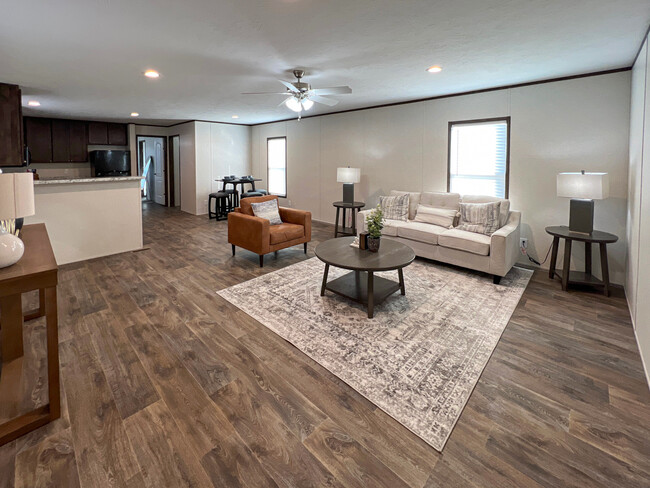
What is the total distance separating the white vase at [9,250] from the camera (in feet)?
5.33

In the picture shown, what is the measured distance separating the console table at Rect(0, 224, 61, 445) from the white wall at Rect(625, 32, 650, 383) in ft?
11.6

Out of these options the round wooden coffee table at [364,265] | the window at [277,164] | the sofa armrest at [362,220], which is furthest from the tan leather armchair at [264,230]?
the window at [277,164]

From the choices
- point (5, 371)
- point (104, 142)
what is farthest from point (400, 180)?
point (104, 142)

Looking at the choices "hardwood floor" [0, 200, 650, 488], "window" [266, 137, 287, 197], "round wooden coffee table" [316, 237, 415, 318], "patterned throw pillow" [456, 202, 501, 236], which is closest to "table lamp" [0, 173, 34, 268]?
"hardwood floor" [0, 200, 650, 488]

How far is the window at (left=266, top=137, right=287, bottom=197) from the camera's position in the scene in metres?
8.16

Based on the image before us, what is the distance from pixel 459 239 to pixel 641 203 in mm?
1655

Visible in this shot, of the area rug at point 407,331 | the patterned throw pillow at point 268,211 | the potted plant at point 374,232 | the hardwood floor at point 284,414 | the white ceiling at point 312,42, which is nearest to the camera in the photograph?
the hardwood floor at point 284,414

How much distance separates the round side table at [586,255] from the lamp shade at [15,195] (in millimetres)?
4462

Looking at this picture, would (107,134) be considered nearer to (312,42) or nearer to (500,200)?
(312,42)

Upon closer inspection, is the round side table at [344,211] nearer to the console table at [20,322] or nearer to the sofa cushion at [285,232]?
the sofa cushion at [285,232]

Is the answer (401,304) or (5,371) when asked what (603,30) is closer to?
(401,304)

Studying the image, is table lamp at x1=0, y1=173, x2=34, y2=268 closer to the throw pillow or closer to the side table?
the throw pillow

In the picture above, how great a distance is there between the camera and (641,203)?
8.62 ft

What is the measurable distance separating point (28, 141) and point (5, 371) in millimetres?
7612
